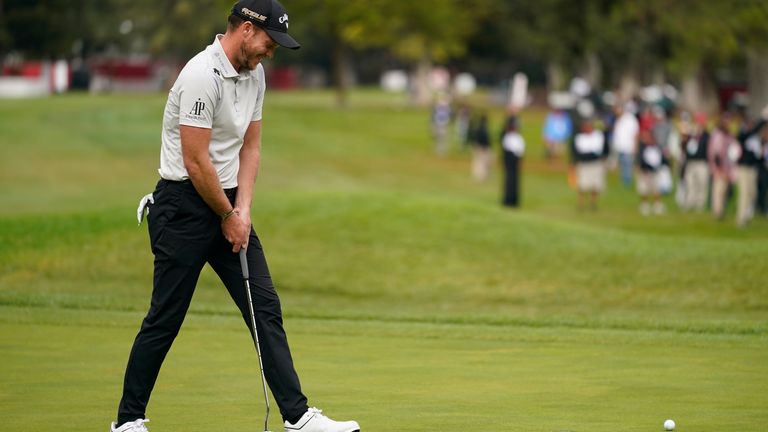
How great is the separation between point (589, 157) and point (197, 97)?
2705cm

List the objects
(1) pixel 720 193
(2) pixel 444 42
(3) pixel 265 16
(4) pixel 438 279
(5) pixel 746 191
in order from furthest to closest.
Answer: (2) pixel 444 42, (1) pixel 720 193, (5) pixel 746 191, (4) pixel 438 279, (3) pixel 265 16

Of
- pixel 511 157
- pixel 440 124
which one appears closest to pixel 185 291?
pixel 511 157

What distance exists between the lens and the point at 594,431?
7332 mm

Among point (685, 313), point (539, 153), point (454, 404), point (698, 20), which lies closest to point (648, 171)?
point (698, 20)

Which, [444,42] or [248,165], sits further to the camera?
[444,42]

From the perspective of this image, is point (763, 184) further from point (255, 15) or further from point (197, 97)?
point (197, 97)

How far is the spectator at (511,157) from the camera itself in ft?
109

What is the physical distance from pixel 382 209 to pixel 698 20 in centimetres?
2654

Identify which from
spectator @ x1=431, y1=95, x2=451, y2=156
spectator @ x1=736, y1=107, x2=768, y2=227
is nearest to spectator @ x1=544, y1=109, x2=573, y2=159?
spectator @ x1=431, y1=95, x2=451, y2=156

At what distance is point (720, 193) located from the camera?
3195 centimetres

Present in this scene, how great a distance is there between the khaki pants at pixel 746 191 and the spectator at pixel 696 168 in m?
2.56

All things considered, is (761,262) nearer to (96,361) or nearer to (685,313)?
(685,313)

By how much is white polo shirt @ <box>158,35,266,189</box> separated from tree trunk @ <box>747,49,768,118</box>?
158ft

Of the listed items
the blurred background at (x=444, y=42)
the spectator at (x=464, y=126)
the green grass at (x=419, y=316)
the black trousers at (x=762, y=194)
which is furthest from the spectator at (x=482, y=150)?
the black trousers at (x=762, y=194)
